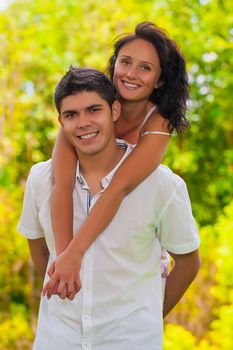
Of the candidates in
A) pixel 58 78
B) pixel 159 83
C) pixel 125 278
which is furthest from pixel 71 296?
pixel 58 78

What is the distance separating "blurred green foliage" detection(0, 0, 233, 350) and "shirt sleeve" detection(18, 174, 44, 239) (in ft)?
15.4

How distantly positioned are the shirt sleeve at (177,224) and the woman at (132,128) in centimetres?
11

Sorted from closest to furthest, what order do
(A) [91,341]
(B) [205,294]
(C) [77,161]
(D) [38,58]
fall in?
(A) [91,341], (C) [77,161], (B) [205,294], (D) [38,58]

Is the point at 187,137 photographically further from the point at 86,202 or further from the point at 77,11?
the point at 86,202

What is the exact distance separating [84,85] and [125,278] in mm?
518

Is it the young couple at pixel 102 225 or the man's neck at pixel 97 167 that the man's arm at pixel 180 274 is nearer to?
the young couple at pixel 102 225

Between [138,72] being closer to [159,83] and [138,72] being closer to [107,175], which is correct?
[159,83]

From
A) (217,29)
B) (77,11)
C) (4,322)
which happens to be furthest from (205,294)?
(77,11)

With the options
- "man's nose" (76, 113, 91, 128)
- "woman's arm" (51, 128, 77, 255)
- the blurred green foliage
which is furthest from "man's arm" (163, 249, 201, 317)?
the blurred green foliage

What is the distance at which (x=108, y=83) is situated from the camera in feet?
6.86

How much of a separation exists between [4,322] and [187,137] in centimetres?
305

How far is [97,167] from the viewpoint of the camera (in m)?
2.09

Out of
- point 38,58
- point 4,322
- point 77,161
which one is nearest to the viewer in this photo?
point 77,161

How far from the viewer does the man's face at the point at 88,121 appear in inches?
78.7
